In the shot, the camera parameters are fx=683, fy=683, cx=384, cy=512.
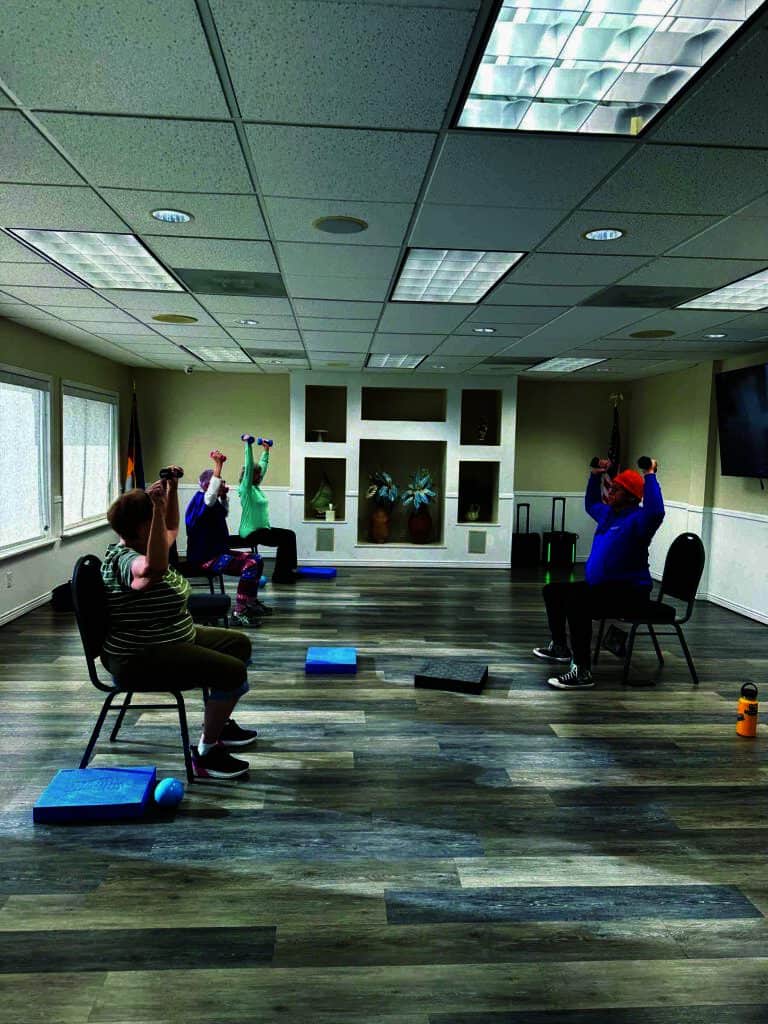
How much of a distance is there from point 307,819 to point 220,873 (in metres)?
0.45

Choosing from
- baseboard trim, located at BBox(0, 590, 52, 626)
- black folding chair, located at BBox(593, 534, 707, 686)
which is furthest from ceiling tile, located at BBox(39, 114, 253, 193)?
baseboard trim, located at BBox(0, 590, 52, 626)

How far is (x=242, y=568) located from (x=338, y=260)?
2.81 m

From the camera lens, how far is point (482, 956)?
78.7 inches

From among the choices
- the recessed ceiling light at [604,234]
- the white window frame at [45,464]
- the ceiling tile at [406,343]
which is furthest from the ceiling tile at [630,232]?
the white window frame at [45,464]

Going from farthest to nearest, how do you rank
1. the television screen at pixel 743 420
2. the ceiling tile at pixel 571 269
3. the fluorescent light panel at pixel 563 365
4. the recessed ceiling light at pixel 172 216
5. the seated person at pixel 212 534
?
the fluorescent light panel at pixel 563 365 → the television screen at pixel 743 420 → the seated person at pixel 212 534 → the ceiling tile at pixel 571 269 → the recessed ceiling light at pixel 172 216

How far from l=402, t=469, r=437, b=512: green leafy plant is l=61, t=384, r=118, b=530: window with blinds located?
3798 mm

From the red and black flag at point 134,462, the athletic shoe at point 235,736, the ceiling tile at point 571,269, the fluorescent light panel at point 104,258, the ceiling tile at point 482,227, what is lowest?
the athletic shoe at point 235,736

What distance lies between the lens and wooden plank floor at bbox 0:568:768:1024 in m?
1.86

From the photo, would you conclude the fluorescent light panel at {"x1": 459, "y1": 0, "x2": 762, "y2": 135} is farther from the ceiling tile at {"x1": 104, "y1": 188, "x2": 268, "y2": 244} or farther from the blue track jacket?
the blue track jacket

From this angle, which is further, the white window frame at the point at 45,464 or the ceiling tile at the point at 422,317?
the white window frame at the point at 45,464

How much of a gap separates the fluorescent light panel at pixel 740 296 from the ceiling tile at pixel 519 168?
185 cm

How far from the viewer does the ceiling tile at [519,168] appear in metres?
2.28

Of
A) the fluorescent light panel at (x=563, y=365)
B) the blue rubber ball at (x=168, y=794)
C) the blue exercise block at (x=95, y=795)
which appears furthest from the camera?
the fluorescent light panel at (x=563, y=365)

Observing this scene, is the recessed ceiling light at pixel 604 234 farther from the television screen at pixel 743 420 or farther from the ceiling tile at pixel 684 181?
the television screen at pixel 743 420
